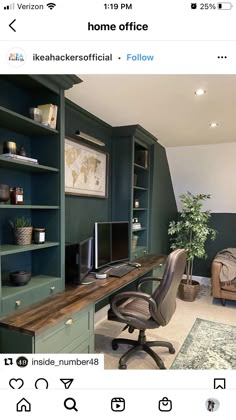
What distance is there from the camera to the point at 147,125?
2586 millimetres

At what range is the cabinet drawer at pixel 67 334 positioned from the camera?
112cm

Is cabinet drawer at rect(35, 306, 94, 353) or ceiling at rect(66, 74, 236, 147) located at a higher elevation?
ceiling at rect(66, 74, 236, 147)

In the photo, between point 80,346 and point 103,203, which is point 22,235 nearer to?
point 80,346

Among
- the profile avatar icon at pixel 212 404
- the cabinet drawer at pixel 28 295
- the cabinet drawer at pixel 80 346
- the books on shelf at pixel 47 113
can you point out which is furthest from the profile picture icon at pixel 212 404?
the books on shelf at pixel 47 113

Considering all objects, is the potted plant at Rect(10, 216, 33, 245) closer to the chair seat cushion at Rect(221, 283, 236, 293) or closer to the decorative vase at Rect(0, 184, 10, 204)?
the decorative vase at Rect(0, 184, 10, 204)

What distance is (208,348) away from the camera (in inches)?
76.1

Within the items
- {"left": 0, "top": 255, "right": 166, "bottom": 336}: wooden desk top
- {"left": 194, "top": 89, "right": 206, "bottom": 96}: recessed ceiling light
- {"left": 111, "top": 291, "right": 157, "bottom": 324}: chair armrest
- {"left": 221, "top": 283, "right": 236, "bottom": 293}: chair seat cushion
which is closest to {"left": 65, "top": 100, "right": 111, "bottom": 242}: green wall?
{"left": 0, "top": 255, "right": 166, "bottom": 336}: wooden desk top

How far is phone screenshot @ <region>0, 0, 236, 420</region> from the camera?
50 centimetres

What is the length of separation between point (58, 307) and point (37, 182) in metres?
0.83

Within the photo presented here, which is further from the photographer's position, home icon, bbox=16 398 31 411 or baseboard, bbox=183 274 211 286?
baseboard, bbox=183 274 211 286
